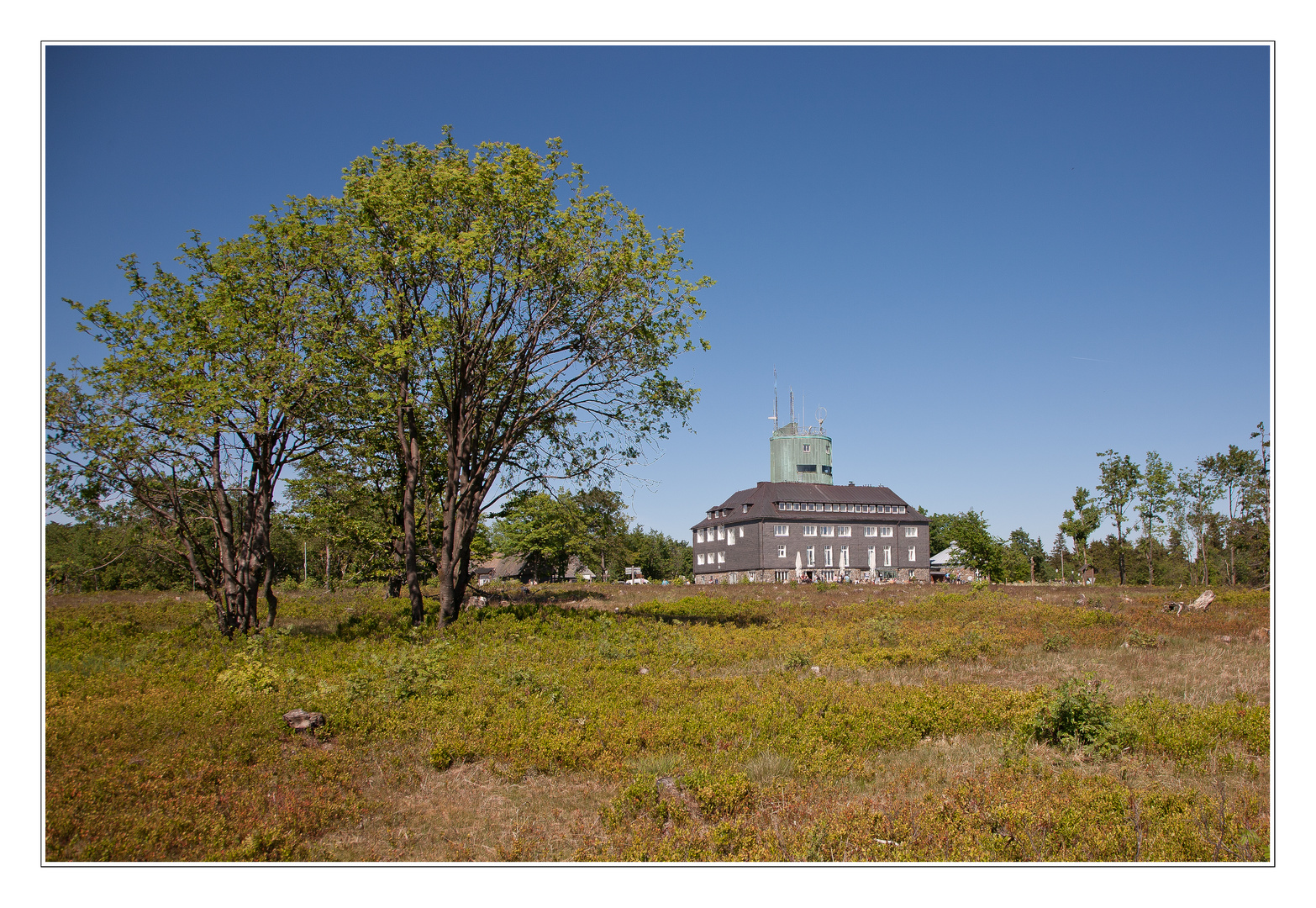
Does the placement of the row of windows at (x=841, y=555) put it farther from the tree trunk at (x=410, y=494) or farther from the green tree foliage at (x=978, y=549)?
the tree trunk at (x=410, y=494)

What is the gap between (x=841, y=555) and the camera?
289 ft

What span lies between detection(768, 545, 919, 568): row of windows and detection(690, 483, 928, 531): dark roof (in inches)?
143

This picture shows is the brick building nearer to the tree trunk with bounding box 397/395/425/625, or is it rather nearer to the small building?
the small building

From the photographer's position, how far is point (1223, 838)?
655cm

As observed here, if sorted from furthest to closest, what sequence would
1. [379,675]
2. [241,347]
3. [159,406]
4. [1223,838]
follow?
[241,347]
[159,406]
[379,675]
[1223,838]

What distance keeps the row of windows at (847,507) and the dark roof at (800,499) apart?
1.05 ft

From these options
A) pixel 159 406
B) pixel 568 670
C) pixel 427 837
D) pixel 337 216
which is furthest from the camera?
pixel 337 216

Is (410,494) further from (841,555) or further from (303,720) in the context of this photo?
(841,555)

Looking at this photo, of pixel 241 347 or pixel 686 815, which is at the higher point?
pixel 241 347

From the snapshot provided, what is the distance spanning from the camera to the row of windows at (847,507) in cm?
8825

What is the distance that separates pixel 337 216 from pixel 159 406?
6417mm

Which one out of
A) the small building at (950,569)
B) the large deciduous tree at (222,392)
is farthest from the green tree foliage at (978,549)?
the large deciduous tree at (222,392)

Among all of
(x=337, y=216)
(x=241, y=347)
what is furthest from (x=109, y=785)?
(x=337, y=216)

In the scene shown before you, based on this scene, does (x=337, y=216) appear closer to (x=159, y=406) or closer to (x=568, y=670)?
(x=159, y=406)
